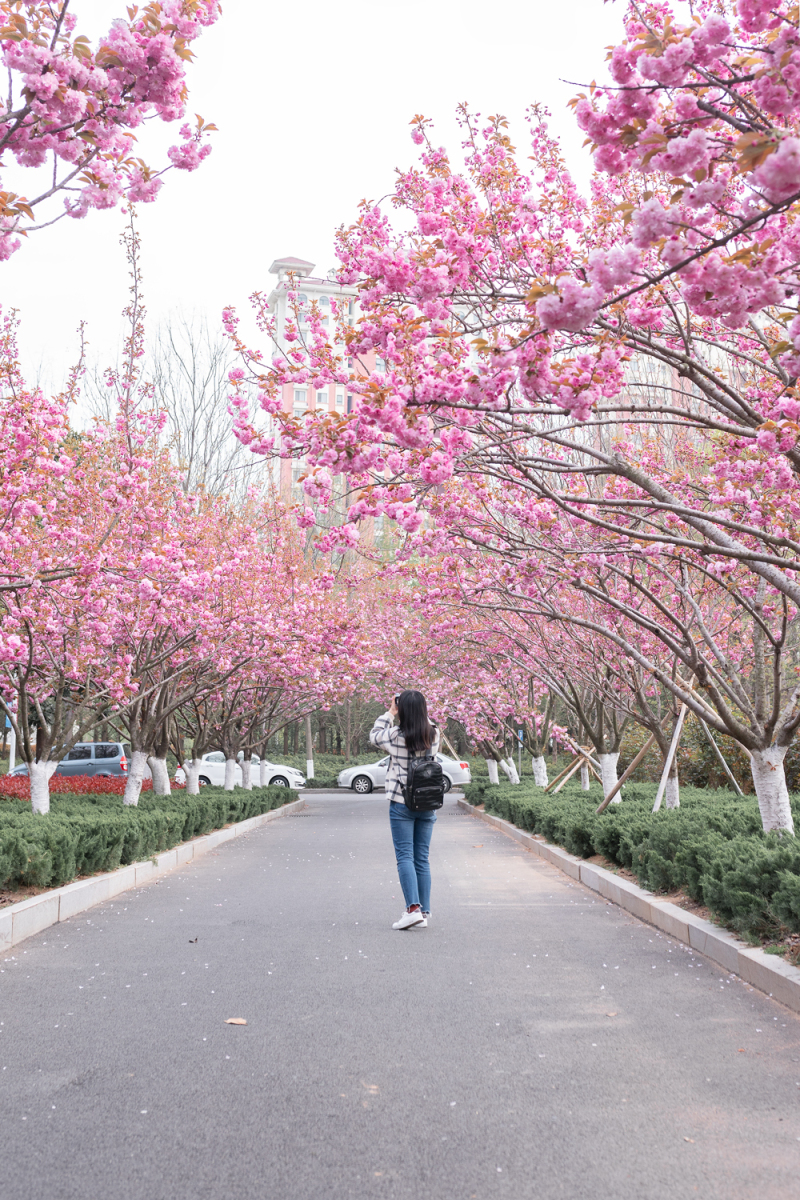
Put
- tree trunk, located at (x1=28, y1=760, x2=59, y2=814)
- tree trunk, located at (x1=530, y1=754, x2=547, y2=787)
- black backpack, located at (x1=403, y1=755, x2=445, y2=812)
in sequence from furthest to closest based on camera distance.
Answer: tree trunk, located at (x1=530, y1=754, x2=547, y2=787)
tree trunk, located at (x1=28, y1=760, x2=59, y2=814)
black backpack, located at (x1=403, y1=755, x2=445, y2=812)

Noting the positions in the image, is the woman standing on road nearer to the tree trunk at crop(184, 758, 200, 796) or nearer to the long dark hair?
the long dark hair

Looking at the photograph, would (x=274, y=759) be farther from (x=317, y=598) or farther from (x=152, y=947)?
(x=152, y=947)

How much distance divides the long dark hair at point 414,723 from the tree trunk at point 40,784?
17.8 ft

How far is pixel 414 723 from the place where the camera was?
7.89m

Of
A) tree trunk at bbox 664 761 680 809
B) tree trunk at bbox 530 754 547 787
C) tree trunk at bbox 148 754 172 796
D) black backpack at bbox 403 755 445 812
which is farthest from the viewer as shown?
tree trunk at bbox 530 754 547 787

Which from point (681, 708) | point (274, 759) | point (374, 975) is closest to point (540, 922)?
point (374, 975)

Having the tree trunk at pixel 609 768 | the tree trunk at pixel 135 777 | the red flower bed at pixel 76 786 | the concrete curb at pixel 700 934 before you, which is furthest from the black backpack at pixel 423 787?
the red flower bed at pixel 76 786

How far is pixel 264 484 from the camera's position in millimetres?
22594

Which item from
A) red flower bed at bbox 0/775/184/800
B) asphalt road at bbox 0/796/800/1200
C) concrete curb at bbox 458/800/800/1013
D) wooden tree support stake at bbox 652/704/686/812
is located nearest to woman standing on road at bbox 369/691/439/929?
asphalt road at bbox 0/796/800/1200

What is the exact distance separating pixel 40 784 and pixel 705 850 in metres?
7.75

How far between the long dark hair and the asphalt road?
1.41m

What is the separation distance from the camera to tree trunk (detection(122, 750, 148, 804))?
13.8 m

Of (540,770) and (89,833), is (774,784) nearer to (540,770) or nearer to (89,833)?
(89,833)

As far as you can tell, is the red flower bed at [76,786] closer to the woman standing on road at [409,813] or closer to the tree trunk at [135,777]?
the tree trunk at [135,777]
